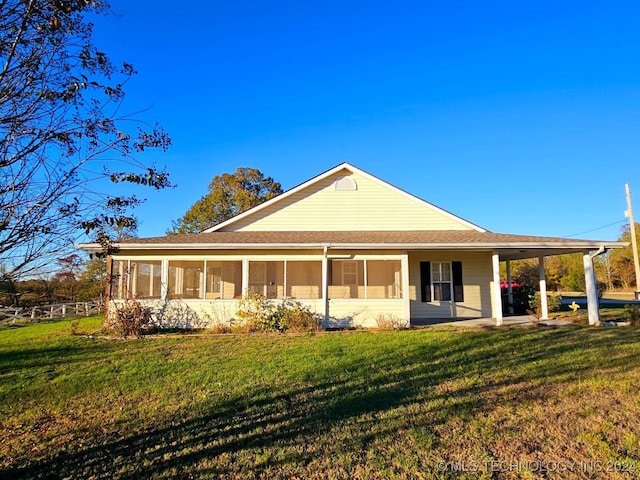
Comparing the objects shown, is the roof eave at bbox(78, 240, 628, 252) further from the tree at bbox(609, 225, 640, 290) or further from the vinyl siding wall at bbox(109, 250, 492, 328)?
the tree at bbox(609, 225, 640, 290)

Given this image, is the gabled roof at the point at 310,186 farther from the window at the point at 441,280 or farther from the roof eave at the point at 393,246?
the roof eave at the point at 393,246

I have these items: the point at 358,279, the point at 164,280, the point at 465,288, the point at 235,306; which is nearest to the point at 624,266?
the point at 465,288

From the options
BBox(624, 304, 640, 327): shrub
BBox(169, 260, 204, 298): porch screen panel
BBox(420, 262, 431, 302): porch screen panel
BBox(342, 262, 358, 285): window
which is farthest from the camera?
BBox(342, 262, 358, 285): window

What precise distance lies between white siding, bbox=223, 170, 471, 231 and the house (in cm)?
4

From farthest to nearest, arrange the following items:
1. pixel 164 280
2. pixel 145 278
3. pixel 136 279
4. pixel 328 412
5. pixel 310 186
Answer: pixel 310 186, pixel 145 278, pixel 136 279, pixel 164 280, pixel 328 412

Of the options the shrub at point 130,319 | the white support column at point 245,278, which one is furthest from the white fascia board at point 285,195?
the shrub at point 130,319

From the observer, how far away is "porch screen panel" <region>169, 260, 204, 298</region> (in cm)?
1343

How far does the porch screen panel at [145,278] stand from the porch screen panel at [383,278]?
7581 mm

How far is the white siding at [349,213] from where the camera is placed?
15492 millimetres

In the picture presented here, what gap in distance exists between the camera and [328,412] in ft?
16.4

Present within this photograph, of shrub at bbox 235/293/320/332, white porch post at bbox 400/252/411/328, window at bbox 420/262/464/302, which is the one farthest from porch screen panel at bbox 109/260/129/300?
window at bbox 420/262/464/302

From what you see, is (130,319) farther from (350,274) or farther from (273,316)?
(350,274)

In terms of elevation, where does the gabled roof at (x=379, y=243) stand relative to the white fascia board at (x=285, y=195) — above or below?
below

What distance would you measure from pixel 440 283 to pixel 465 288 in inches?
37.8
